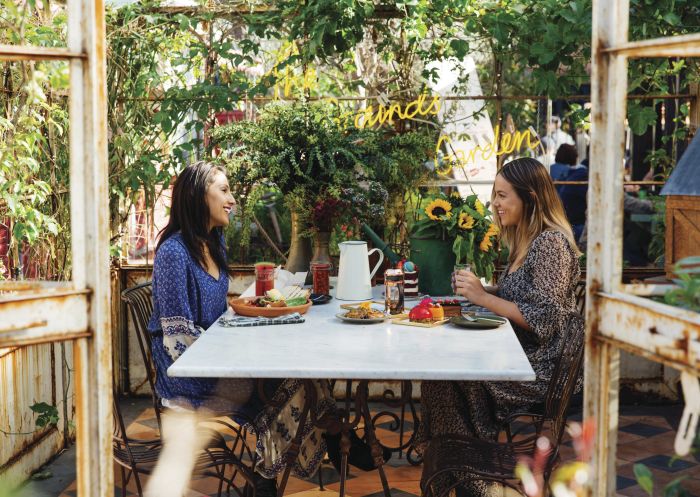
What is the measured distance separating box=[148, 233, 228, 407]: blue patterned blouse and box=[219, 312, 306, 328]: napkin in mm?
116

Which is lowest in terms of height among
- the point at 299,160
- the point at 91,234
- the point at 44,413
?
the point at 44,413

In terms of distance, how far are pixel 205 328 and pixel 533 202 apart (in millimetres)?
1400

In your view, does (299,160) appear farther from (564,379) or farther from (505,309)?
(564,379)

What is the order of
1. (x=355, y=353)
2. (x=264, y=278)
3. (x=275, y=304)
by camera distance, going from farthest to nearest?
(x=264, y=278)
(x=275, y=304)
(x=355, y=353)

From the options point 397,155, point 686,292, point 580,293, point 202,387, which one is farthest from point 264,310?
point 686,292

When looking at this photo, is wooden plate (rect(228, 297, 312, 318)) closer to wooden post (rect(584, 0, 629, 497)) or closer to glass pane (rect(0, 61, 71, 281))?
glass pane (rect(0, 61, 71, 281))

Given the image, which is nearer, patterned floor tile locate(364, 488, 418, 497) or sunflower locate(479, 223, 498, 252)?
sunflower locate(479, 223, 498, 252)

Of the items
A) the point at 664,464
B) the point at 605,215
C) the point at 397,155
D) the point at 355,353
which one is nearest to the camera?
the point at 605,215

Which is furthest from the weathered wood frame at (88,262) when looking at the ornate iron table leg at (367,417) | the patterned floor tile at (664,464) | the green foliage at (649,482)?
the patterned floor tile at (664,464)

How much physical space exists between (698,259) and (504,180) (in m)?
2.12

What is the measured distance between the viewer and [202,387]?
10.3 ft

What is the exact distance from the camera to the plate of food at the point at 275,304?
128 inches

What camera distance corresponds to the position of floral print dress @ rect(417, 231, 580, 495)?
10.3 feet

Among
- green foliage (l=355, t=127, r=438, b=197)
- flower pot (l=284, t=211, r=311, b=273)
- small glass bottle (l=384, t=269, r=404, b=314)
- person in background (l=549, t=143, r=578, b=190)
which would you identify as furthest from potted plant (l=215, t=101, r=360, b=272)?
person in background (l=549, t=143, r=578, b=190)
